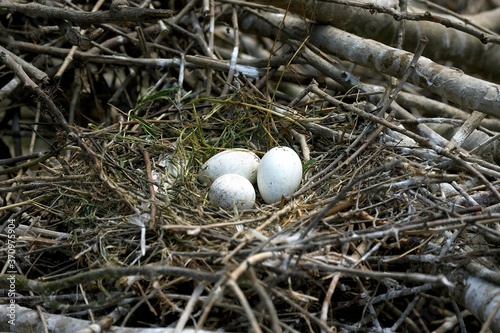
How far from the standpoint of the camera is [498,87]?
115 inches

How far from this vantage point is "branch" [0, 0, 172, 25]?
292 centimetres

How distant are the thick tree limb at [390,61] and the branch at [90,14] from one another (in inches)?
30.7

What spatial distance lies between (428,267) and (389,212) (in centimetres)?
28

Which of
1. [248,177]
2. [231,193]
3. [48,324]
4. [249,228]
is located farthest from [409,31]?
[48,324]

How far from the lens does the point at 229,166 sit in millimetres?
3115

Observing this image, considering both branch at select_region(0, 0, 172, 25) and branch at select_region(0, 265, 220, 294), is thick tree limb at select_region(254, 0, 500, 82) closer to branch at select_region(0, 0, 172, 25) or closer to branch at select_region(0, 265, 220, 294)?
branch at select_region(0, 0, 172, 25)

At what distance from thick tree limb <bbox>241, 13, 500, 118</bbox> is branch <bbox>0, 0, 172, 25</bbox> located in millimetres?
779

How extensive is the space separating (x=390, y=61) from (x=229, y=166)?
0.95 meters

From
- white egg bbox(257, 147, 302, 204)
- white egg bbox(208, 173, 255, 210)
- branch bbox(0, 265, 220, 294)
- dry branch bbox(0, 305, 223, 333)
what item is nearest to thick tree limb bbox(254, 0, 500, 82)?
white egg bbox(257, 147, 302, 204)

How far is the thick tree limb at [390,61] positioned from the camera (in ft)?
9.73

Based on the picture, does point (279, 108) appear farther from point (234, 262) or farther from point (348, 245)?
point (234, 262)

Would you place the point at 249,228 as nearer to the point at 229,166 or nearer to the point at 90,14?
the point at 229,166

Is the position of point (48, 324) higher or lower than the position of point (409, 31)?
lower

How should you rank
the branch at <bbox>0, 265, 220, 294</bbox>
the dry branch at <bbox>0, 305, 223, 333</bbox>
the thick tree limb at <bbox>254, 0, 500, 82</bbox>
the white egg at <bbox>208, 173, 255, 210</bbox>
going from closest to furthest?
the branch at <bbox>0, 265, 220, 294</bbox> < the dry branch at <bbox>0, 305, 223, 333</bbox> < the white egg at <bbox>208, 173, 255, 210</bbox> < the thick tree limb at <bbox>254, 0, 500, 82</bbox>
